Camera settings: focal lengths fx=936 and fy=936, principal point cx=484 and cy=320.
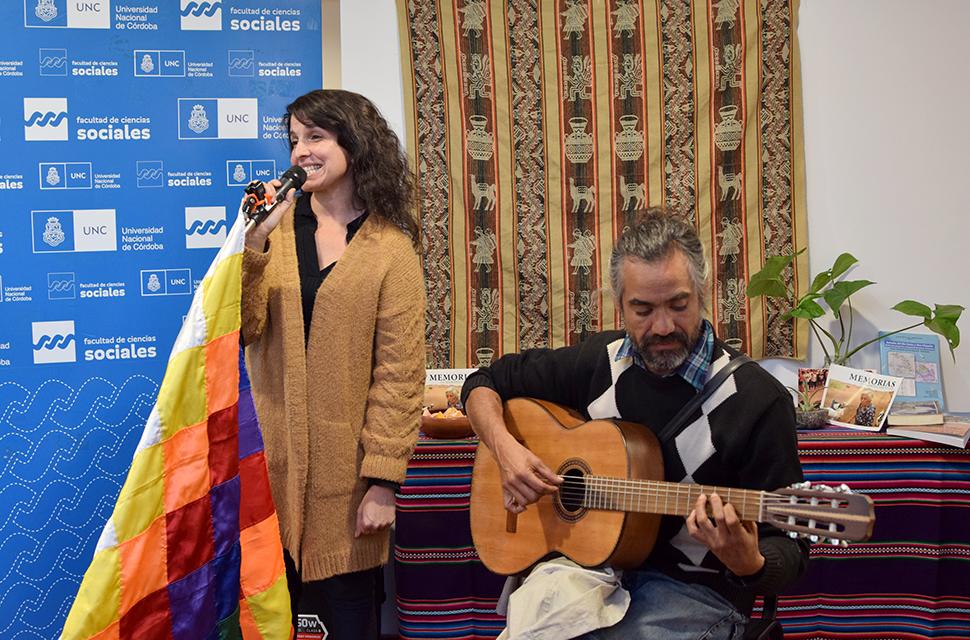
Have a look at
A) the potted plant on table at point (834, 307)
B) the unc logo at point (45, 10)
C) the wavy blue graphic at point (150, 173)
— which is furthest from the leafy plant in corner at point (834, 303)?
the unc logo at point (45, 10)

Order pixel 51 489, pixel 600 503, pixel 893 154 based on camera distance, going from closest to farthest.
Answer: pixel 600 503 < pixel 51 489 < pixel 893 154

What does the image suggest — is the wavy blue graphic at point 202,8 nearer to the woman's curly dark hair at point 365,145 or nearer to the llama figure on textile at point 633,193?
the woman's curly dark hair at point 365,145

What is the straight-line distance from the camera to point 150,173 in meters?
3.37

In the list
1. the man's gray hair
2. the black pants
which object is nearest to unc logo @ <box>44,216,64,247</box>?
the black pants

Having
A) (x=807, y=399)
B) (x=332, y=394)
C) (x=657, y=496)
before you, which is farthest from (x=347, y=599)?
(x=807, y=399)

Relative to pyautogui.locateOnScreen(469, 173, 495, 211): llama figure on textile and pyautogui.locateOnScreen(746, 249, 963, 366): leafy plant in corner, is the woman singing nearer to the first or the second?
pyautogui.locateOnScreen(469, 173, 495, 211): llama figure on textile

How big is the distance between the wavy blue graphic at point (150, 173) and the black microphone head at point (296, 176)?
1.45m

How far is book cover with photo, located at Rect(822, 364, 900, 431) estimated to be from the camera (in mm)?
3293

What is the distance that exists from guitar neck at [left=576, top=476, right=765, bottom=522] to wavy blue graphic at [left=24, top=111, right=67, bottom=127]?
239cm

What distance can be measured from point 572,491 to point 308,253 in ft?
2.71

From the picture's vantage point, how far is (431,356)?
3602mm

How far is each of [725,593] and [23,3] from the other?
121 inches

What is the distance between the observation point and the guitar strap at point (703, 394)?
6.26 ft

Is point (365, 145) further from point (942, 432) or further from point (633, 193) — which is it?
point (942, 432)
